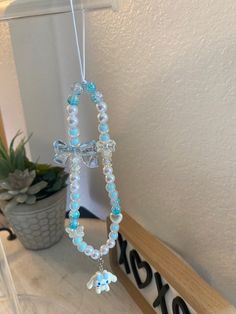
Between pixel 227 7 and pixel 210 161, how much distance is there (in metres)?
0.18

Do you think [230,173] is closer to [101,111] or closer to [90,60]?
[101,111]

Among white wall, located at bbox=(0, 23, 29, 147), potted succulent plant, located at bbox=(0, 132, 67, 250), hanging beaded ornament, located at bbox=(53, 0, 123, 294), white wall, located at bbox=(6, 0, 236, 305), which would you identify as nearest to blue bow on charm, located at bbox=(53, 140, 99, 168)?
hanging beaded ornament, located at bbox=(53, 0, 123, 294)

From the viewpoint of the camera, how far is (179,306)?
445mm

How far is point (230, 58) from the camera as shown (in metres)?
0.42

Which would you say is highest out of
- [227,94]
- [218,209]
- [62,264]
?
[227,94]

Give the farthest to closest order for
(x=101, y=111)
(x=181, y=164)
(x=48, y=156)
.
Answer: (x=48, y=156) → (x=181, y=164) → (x=101, y=111)

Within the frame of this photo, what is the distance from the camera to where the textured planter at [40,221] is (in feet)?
2.06

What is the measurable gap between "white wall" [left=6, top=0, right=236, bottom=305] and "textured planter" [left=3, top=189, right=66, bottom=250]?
0.12 meters

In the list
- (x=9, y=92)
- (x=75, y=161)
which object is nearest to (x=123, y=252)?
(x=75, y=161)

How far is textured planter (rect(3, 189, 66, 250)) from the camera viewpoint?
0.63 metres

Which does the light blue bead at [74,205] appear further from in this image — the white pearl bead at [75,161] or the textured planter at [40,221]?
the textured planter at [40,221]

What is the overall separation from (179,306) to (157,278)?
0.05 metres

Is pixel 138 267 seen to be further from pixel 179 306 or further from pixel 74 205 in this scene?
pixel 74 205

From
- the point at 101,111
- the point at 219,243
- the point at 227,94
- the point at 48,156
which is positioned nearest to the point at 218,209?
the point at 219,243
